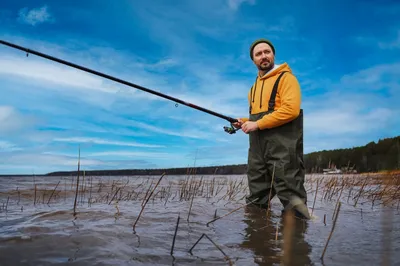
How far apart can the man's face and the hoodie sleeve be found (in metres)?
0.40

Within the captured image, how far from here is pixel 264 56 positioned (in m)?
4.77

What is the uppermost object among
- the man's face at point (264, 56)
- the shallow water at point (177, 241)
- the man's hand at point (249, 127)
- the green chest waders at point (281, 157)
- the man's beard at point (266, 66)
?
the man's face at point (264, 56)

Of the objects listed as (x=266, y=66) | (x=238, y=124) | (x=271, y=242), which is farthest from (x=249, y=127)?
(x=271, y=242)

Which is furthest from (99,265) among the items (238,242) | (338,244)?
(338,244)

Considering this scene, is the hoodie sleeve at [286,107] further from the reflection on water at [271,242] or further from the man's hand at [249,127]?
the reflection on water at [271,242]

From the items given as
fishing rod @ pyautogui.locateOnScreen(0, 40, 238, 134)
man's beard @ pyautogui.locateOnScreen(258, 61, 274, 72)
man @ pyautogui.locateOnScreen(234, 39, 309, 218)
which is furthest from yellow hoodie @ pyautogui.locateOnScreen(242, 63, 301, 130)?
fishing rod @ pyautogui.locateOnScreen(0, 40, 238, 134)

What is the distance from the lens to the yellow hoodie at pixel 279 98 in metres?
4.34

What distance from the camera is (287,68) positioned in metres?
4.73

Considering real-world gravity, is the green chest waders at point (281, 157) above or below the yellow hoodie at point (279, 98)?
below

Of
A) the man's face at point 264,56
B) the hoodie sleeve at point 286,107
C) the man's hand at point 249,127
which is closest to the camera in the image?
the hoodie sleeve at point 286,107

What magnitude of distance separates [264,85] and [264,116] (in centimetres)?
54

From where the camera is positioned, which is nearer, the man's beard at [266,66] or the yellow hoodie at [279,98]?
the yellow hoodie at [279,98]

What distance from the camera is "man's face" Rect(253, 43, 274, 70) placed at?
478 centimetres

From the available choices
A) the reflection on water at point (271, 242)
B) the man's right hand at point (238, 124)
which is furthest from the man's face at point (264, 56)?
the reflection on water at point (271, 242)
